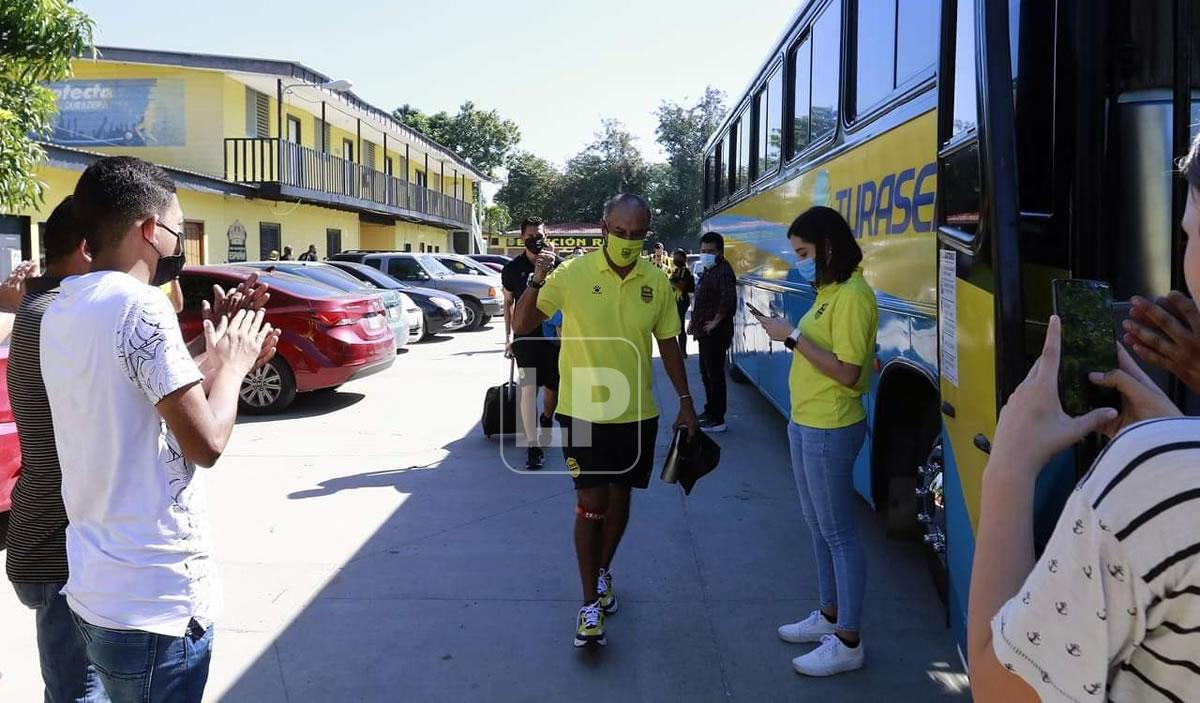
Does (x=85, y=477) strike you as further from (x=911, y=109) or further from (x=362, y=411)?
(x=362, y=411)

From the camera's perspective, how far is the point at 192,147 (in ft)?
74.6

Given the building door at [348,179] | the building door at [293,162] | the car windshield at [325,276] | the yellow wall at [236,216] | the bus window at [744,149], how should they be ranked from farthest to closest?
the building door at [348,179] < the building door at [293,162] < the yellow wall at [236,216] < the car windshield at [325,276] < the bus window at [744,149]

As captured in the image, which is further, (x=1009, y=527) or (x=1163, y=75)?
(x=1163, y=75)

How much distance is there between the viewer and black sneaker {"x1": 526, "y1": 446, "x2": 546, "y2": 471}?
7254 millimetres

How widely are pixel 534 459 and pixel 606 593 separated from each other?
2.89 metres

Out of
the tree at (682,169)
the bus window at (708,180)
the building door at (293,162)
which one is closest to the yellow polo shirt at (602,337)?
the bus window at (708,180)

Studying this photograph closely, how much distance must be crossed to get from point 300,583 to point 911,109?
394 centimetres

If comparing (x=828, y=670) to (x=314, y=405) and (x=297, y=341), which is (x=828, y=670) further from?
(x=314, y=405)

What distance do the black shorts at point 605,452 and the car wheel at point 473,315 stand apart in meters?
16.2

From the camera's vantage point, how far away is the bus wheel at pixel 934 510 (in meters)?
4.05

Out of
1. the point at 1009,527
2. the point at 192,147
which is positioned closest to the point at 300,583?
the point at 1009,527

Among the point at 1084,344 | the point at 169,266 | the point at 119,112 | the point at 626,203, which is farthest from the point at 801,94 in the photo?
the point at 119,112

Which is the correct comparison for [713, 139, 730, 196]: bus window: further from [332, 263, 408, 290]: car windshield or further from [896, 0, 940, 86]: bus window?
[896, 0, 940, 86]: bus window

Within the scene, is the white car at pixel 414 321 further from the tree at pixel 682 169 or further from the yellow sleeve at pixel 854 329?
the tree at pixel 682 169
